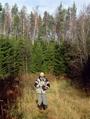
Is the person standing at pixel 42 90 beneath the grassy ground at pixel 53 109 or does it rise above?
above

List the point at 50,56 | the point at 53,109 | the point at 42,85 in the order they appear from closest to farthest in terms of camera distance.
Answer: the point at 53,109
the point at 42,85
the point at 50,56

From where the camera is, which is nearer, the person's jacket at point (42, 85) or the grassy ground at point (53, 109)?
the grassy ground at point (53, 109)

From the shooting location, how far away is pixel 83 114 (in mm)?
14617

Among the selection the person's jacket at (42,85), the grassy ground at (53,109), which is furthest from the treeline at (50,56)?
the person's jacket at (42,85)

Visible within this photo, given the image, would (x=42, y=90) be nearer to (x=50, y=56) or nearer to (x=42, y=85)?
(x=42, y=85)

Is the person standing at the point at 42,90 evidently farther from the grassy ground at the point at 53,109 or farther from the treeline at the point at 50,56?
the treeline at the point at 50,56

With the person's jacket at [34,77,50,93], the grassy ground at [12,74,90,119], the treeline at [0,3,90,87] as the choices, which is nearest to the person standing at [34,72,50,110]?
the person's jacket at [34,77,50,93]

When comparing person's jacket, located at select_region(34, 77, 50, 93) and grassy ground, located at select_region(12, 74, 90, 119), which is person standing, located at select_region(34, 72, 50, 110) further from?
grassy ground, located at select_region(12, 74, 90, 119)

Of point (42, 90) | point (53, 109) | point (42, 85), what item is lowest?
point (53, 109)

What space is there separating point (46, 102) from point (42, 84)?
2.50 ft

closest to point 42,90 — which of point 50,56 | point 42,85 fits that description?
point 42,85

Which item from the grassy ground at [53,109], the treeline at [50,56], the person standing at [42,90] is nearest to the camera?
the grassy ground at [53,109]

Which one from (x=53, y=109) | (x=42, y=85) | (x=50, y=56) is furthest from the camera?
(x=50, y=56)

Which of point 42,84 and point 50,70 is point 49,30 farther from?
point 42,84
